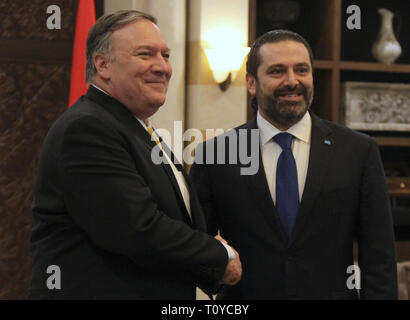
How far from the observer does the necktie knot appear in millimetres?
1697

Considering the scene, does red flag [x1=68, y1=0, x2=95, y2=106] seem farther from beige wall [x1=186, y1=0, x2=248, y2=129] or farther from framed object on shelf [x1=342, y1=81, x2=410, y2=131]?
framed object on shelf [x1=342, y1=81, x2=410, y2=131]

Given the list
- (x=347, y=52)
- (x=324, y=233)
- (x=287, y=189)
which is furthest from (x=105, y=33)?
(x=347, y=52)


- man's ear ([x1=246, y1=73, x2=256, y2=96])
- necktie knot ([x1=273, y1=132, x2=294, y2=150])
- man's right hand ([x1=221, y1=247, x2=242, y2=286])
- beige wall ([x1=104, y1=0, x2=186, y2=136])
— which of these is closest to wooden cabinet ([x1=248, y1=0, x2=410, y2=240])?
beige wall ([x1=104, y1=0, x2=186, y2=136])

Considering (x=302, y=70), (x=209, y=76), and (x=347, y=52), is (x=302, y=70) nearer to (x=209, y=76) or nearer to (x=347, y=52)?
(x=209, y=76)

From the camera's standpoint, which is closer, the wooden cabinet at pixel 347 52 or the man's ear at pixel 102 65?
the man's ear at pixel 102 65

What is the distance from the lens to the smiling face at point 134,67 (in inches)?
55.6

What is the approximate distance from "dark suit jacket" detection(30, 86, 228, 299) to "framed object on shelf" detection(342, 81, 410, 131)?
256 cm

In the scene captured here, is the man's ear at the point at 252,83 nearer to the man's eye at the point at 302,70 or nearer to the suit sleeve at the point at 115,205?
the man's eye at the point at 302,70

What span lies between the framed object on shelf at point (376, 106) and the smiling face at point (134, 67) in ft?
8.13

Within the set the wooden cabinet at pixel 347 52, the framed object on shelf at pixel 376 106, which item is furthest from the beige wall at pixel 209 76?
the framed object on shelf at pixel 376 106

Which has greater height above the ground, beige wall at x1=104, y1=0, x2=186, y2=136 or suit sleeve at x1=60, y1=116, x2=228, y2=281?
beige wall at x1=104, y1=0, x2=186, y2=136

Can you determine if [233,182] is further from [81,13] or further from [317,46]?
[317,46]

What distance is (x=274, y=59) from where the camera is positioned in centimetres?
170
